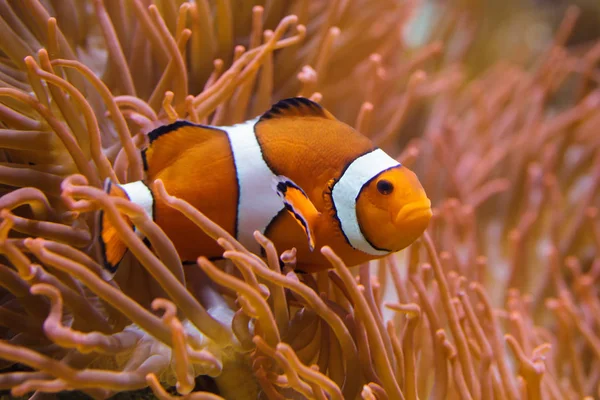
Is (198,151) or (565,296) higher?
(198,151)

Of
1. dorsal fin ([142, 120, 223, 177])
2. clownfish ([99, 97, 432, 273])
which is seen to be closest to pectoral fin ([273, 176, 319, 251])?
clownfish ([99, 97, 432, 273])

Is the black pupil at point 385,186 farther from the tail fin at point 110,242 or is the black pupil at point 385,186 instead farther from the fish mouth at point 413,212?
the tail fin at point 110,242

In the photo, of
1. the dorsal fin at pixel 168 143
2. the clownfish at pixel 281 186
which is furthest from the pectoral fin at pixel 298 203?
the dorsal fin at pixel 168 143

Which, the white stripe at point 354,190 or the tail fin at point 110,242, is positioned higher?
the white stripe at point 354,190

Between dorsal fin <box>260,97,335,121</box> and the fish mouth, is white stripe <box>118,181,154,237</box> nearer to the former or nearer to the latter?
dorsal fin <box>260,97,335,121</box>

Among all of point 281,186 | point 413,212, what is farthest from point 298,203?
point 413,212

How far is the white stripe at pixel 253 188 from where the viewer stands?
0.67 metres

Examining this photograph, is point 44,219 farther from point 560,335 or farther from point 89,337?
point 560,335

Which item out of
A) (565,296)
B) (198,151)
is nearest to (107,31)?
(198,151)

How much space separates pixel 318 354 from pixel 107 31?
0.53 meters

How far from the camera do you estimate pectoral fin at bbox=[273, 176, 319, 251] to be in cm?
62

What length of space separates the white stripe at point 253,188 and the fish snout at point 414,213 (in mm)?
146

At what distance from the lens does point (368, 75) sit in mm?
1195

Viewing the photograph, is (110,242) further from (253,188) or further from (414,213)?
(414,213)
